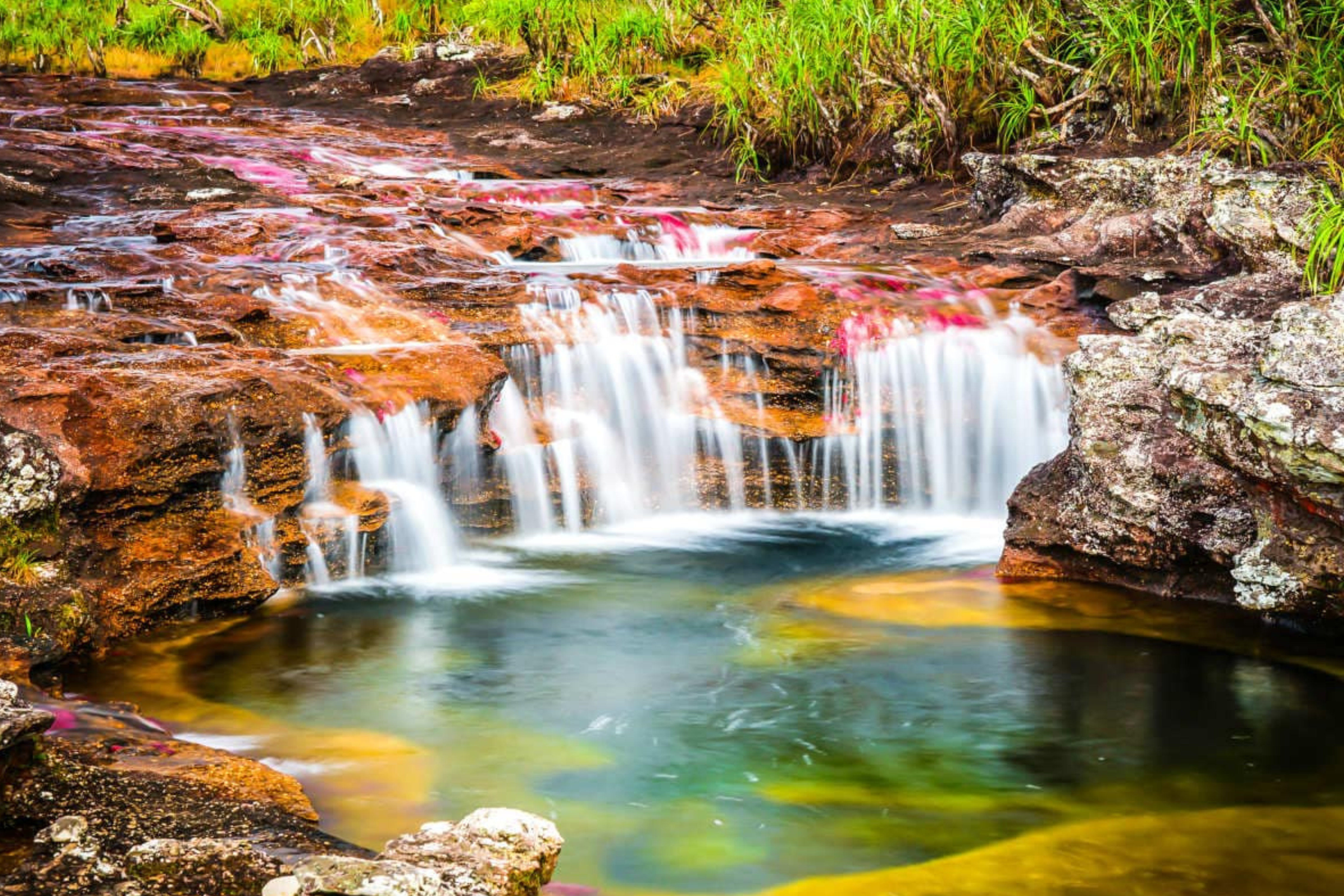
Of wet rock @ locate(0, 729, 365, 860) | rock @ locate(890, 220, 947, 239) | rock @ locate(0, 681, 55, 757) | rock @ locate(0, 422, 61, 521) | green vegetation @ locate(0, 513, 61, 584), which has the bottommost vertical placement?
wet rock @ locate(0, 729, 365, 860)

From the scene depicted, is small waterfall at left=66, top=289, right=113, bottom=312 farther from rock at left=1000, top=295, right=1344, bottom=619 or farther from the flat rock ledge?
rock at left=1000, top=295, right=1344, bottom=619

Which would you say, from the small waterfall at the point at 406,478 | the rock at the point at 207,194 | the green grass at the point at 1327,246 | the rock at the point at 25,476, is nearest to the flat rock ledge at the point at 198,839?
the rock at the point at 25,476

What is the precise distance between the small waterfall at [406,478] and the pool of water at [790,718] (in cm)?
20

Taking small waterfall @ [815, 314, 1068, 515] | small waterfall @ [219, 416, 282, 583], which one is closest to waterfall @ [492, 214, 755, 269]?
small waterfall @ [815, 314, 1068, 515]

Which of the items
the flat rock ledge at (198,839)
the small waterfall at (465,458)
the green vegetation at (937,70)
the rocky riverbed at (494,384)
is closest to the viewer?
the flat rock ledge at (198,839)

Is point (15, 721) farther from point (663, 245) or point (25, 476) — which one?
point (663, 245)

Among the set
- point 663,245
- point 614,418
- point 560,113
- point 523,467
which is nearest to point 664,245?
point 663,245

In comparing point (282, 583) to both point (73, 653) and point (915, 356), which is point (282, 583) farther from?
point (915, 356)

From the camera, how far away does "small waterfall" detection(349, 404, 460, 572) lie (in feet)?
19.4

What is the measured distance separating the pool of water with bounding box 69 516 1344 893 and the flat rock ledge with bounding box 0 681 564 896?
0.46m

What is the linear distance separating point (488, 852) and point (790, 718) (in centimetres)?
192

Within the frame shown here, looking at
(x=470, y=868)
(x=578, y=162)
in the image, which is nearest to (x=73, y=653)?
(x=470, y=868)

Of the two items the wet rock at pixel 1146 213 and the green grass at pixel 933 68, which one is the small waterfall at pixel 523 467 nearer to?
the wet rock at pixel 1146 213

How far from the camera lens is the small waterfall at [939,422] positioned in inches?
280
